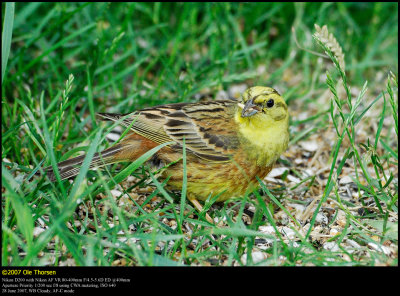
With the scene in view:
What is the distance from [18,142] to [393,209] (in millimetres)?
2377

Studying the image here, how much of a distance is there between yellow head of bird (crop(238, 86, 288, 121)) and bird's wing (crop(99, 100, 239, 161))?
0.21m

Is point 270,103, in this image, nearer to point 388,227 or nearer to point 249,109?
point 249,109

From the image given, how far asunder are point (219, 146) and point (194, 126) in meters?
0.25

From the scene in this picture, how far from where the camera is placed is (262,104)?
340 centimetres

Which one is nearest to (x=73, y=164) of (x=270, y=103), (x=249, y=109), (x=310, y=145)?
(x=249, y=109)

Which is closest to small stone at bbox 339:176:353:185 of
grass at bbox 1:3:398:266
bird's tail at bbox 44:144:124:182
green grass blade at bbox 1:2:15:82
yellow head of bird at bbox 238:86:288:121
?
grass at bbox 1:3:398:266

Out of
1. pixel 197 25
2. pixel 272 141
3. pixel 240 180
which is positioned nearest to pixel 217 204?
pixel 240 180

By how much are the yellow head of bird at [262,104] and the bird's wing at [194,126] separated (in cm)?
21

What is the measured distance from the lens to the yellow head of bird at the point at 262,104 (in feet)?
11.1

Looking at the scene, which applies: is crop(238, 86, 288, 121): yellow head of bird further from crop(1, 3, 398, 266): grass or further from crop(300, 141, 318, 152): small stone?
crop(300, 141, 318, 152): small stone

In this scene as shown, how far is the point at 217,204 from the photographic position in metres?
3.73

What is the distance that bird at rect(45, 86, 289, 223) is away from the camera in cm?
344

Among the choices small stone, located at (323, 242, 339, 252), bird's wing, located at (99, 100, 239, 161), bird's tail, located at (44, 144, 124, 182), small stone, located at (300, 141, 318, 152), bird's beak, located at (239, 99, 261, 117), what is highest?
bird's beak, located at (239, 99, 261, 117)
